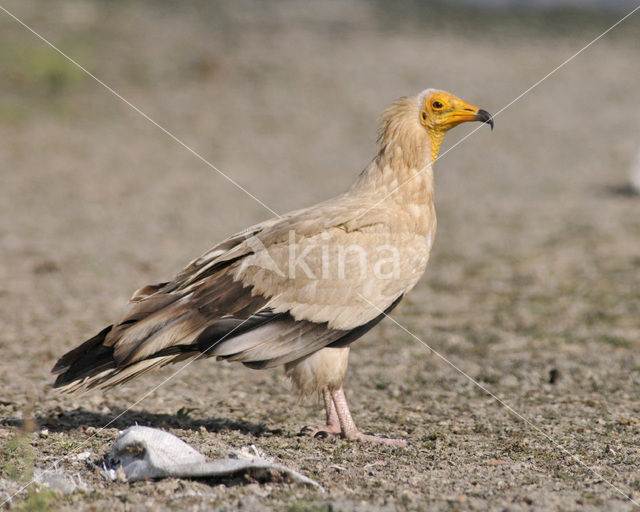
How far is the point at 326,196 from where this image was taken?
44.8 ft

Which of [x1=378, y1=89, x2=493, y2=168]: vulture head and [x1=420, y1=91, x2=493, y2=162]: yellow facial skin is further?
[x1=420, y1=91, x2=493, y2=162]: yellow facial skin

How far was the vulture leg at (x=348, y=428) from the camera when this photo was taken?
5.01 m

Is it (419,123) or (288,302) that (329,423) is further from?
(419,123)

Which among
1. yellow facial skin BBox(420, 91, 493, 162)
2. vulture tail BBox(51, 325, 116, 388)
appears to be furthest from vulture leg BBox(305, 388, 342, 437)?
yellow facial skin BBox(420, 91, 493, 162)

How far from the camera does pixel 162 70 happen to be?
1956cm

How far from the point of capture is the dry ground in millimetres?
4609

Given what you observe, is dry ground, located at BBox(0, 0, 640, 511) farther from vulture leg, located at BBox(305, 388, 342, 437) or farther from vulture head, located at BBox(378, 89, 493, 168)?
vulture head, located at BBox(378, 89, 493, 168)

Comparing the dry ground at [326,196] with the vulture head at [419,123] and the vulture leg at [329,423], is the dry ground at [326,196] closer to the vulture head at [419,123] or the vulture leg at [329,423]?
the vulture leg at [329,423]

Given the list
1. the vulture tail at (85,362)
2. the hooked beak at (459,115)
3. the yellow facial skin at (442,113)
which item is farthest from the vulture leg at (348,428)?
the hooked beak at (459,115)

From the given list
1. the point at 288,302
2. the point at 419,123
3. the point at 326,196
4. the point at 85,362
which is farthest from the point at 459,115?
the point at 326,196

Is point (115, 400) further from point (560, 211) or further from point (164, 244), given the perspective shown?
point (560, 211)

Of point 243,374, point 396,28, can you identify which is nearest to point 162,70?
point 396,28

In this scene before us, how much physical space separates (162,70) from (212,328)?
16054 mm

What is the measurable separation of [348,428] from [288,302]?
94cm
